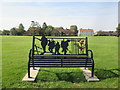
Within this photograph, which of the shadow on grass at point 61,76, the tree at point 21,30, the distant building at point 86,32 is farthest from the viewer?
the distant building at point 86,32

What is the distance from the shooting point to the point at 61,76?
5.07m

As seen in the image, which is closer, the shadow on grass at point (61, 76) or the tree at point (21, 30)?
the shadow on grass at point (61, 76)

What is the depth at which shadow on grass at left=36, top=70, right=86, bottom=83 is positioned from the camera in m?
4.79

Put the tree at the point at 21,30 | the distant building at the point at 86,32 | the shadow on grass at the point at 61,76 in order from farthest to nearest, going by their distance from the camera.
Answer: the distant building at the point at 86,32 < the tree at the point at 21,30 < the shadow on grass at the point at 61,76

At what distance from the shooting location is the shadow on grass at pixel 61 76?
15.7ft

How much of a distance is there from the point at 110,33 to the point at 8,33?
46342mm

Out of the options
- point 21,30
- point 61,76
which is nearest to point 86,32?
point 21,30

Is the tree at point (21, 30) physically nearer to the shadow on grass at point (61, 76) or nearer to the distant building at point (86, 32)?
the distant building at point (86, 32)

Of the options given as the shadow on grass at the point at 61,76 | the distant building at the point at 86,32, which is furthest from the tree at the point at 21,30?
the shadow on grass at the point at 61,76

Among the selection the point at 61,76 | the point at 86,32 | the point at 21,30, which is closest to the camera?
the point at 61,76

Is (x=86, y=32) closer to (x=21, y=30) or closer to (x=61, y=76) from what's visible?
(x=21, y=30)

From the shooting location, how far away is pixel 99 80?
4789 millimetres

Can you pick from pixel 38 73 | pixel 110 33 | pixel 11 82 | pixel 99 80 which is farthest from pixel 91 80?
pixel 110 33

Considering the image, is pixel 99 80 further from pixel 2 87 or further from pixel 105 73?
pixel 2 87
